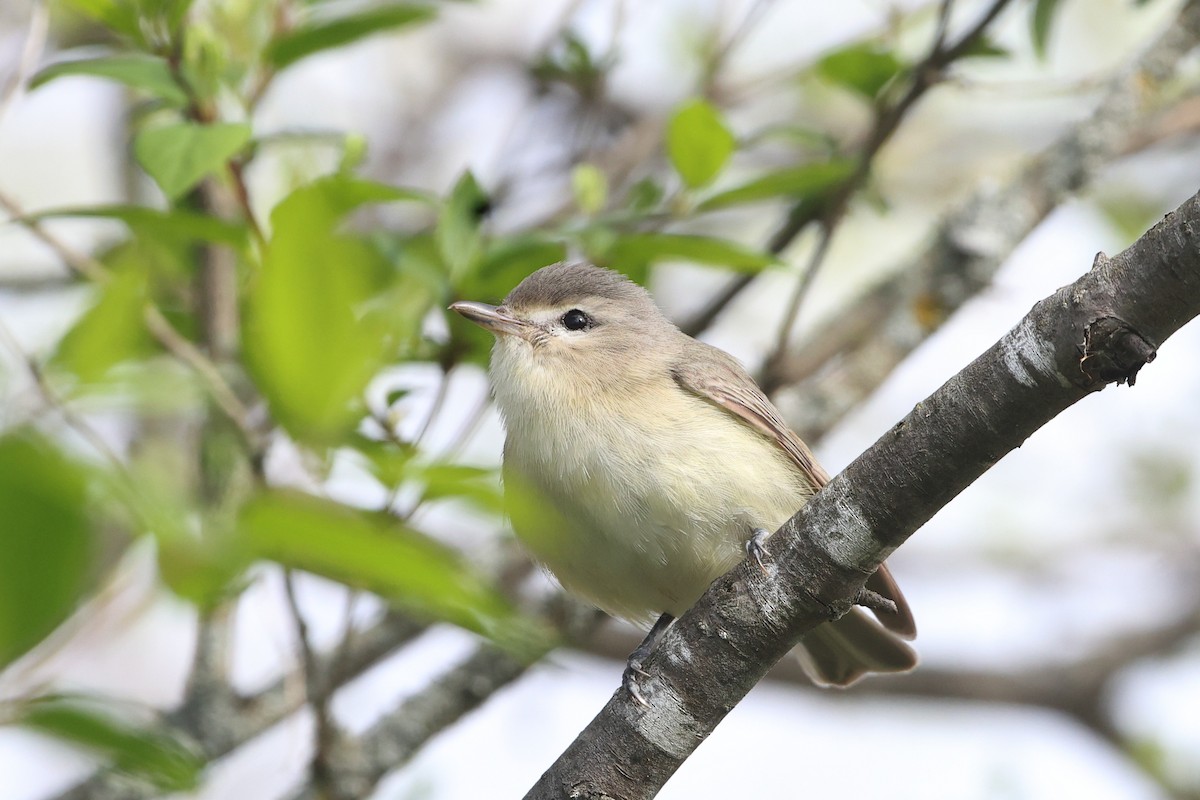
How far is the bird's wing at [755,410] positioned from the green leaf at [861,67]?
94cm

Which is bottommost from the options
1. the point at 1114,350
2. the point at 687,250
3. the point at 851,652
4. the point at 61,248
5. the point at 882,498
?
the point at 61,248

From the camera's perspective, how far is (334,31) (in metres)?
3.14

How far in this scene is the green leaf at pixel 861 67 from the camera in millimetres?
3719

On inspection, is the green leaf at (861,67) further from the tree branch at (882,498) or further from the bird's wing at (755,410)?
the tree branch at (882,498)

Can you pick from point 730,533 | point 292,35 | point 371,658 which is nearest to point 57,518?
point 292,35

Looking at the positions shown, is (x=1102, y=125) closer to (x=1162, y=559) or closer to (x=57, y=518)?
(x=1162, y=559)

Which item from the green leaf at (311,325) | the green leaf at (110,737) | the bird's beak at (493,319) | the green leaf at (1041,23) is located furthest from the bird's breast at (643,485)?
the green leaf at (311,325)

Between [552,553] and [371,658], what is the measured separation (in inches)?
49.2

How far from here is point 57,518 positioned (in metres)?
1.12

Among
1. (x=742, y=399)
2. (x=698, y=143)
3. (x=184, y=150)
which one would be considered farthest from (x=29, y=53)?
(x=742, y=399)

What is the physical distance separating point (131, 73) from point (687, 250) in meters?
1.34

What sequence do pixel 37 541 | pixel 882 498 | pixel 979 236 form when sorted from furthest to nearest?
pixel 979 236 < pixel 882 498 < pixel 37 541

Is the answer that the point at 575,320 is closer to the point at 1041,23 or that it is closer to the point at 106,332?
the point at 1041,23

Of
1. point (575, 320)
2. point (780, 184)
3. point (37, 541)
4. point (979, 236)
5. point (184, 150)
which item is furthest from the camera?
point (979, 236)
